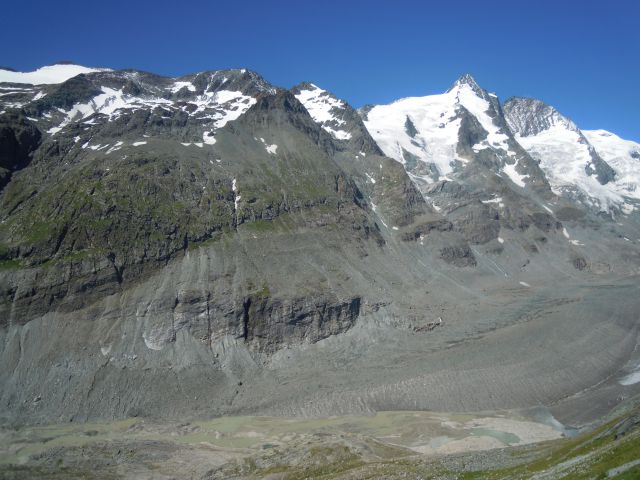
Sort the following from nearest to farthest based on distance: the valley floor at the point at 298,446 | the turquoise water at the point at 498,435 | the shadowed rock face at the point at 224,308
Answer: the valley floor at the point at 298,446 → the turquoise water at the point at 498,435 → the shadowed rock face at the point at 224,308

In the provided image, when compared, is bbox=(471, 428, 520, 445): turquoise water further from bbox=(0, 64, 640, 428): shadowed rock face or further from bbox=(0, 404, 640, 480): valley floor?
bbox=(0, 64, 640, 428): shadowed rock face

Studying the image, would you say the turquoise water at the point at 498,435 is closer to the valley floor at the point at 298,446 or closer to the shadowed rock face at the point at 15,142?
the valley floor at the point at 298,446

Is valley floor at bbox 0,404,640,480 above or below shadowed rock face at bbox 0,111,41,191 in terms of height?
below

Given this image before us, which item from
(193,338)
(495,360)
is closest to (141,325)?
(193,338)

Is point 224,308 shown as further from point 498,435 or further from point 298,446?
point 498,435

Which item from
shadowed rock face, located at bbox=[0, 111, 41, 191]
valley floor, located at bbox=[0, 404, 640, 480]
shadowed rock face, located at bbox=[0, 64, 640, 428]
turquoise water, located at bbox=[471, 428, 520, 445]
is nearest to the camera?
valley floor, located at bbox=[0, 404, 640, 480]

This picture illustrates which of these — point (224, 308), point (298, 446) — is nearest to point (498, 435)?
point (298, 446)

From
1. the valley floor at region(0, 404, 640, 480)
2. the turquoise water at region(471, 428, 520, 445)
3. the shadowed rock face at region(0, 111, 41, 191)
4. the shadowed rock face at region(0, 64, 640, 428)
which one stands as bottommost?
the turquoise water at region(471, 428, 520, 445)

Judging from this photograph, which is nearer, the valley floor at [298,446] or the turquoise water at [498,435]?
the valley floor at [298,446]

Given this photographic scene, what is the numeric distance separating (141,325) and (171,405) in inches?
1020

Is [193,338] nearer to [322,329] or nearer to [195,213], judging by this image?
[322,329]

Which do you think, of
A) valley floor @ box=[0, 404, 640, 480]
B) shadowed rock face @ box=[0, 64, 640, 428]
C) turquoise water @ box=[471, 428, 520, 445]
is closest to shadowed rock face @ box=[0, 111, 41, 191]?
shadowed rock face @ box=[0, 64, 640, 428]

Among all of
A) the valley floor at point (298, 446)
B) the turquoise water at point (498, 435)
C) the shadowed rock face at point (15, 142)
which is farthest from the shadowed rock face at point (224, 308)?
the turquoise water at point (498, 435)

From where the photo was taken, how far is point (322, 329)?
473 feet
